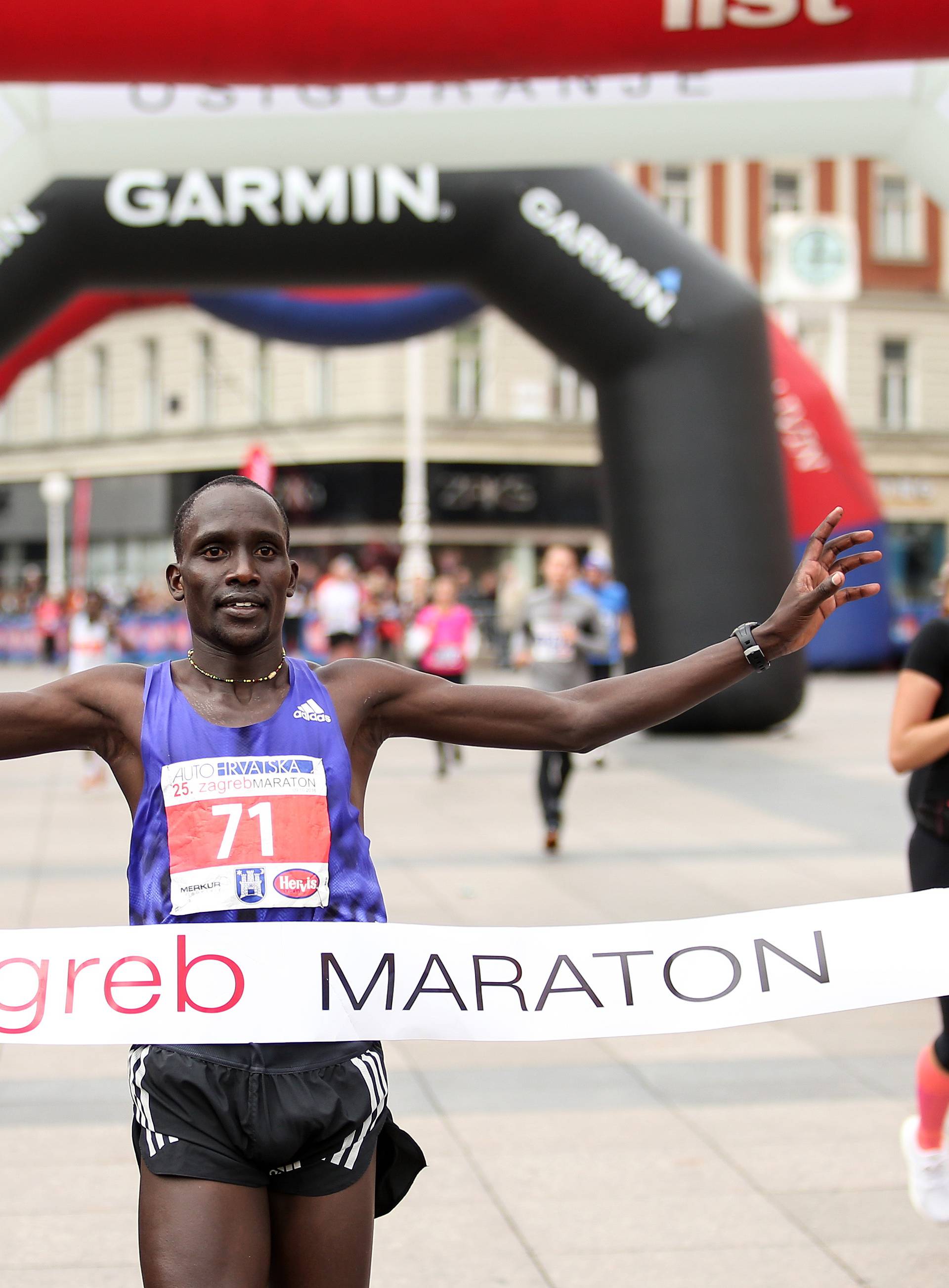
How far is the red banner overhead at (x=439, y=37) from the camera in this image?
5320 mm

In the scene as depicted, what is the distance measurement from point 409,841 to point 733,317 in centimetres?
607

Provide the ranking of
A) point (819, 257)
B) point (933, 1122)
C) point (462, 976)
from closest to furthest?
point (462, 976)
point (933, 1122)
point (819, 257)

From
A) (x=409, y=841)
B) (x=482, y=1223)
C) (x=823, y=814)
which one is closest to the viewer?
(x=482, y=1223)

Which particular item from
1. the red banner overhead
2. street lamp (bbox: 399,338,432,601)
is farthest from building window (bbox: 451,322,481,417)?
the red banner overhead

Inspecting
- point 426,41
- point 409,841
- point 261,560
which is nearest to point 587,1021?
point 261,560

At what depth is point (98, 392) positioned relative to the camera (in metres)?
39.5

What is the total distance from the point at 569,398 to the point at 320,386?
18.3 ft

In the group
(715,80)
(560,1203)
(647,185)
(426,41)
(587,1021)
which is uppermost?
(647,185)

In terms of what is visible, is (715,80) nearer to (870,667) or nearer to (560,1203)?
(560,1203)

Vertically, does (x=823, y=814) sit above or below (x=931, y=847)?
below

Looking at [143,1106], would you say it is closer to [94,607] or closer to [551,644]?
[551,644]

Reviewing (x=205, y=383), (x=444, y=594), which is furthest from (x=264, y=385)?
(x=444, y=594)

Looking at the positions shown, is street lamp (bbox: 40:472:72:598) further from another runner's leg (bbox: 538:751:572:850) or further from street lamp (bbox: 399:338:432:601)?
another runner's leg (bbox: 538:751:572:850)

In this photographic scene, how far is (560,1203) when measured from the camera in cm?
405
